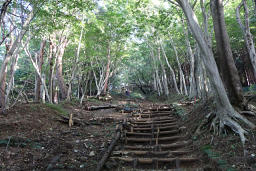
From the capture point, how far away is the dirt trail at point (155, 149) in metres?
4.55

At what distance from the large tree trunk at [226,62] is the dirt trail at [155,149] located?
2.13m

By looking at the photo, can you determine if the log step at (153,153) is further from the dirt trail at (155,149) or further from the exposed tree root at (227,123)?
the exposed tree root at (227,123)

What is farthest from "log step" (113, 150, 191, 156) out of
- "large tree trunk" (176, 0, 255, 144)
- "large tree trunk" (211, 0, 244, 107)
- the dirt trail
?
"large tree trunk" (211, 0, 244, 107)

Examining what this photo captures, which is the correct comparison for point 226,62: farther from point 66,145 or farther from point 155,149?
point 66,145

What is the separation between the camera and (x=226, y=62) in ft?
19.0

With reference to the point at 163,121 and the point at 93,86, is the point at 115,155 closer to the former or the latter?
the point at 163,121

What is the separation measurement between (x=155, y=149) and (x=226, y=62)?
3692 millimetres

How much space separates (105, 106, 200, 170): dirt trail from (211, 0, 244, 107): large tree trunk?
2132mm

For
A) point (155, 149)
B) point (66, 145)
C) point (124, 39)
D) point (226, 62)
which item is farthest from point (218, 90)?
point (124, 39)

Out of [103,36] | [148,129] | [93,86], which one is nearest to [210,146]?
[148,129]

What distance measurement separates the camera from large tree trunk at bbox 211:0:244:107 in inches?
221

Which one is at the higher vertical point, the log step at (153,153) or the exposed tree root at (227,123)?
the exposed tree root at (227,123)

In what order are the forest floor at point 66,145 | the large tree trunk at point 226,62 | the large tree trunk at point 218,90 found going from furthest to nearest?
the large tree trunk at point 226,62 < the large tree trunk at point 218,90 < the forest floor at point 66,145

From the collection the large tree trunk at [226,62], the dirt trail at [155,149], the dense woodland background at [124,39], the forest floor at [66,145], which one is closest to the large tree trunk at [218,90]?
the dense woodland background at [124,39]
